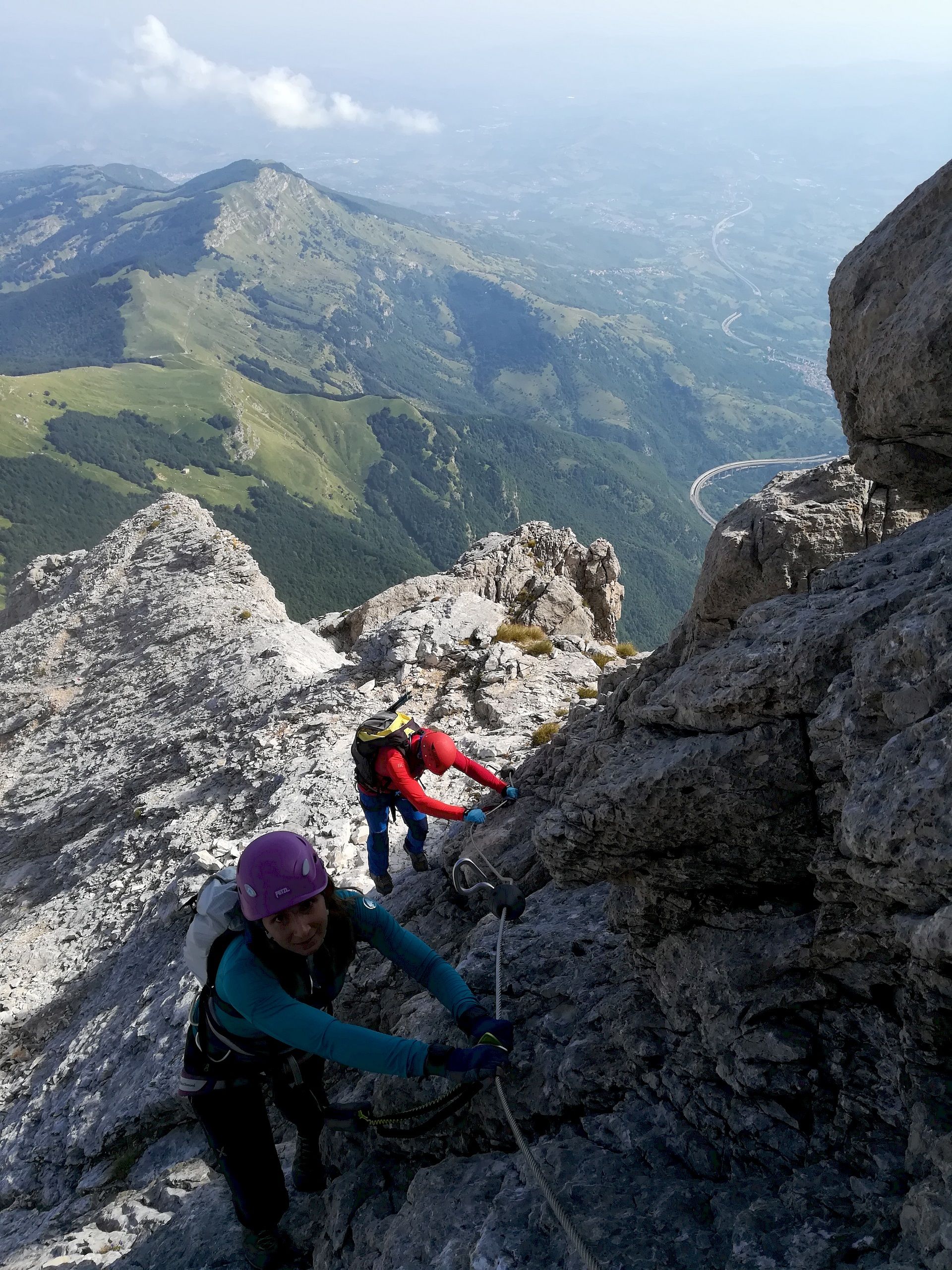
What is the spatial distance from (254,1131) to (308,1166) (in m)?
0.86

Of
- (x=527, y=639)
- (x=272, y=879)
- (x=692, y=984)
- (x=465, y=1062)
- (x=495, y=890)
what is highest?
(x=272, y=879)

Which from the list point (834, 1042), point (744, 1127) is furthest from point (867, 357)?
point (744, 1127)

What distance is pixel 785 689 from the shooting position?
23.9ft

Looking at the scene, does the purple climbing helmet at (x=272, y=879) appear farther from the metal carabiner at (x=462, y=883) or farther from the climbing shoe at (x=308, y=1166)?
the metal carabiner at (x=462, y=883)

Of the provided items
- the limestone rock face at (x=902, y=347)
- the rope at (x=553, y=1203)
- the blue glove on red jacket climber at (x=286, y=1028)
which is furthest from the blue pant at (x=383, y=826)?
the limestone rock face at (x=902, y=347)

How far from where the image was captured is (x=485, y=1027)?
24.8 feet

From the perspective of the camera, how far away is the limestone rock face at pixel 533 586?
35094mm

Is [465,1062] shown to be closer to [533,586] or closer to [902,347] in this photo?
[902,347]

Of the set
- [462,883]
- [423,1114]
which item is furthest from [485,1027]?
[462,883]

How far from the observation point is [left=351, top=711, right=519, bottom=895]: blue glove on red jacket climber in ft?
45.1

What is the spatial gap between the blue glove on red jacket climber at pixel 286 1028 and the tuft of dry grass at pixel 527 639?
20.0m

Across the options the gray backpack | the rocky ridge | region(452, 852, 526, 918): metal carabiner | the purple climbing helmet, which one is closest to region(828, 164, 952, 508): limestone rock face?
the rocky ridge

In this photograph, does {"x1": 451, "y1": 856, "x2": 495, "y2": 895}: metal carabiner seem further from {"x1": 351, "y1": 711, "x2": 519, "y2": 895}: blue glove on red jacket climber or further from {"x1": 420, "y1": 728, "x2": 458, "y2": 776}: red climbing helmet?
{"x1": 420, "y1": 728, "x2": 458, "y2": 776}: red climbing helmet

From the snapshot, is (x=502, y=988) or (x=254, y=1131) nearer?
(x=254, y=1131)
